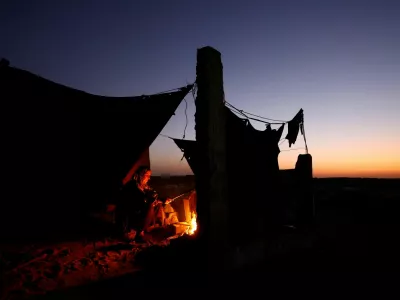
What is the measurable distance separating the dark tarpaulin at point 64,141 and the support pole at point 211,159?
1.51m

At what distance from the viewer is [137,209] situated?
887cm

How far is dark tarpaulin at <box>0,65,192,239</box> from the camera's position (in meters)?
7.23

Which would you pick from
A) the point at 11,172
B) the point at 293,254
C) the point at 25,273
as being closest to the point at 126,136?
the point at 11,172

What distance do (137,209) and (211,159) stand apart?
12.6 ft

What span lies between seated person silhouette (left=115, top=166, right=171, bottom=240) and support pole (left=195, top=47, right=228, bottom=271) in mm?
3106

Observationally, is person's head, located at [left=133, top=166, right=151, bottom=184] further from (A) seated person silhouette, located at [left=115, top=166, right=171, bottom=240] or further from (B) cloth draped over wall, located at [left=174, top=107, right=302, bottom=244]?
(B) cloth draped over wall, located at [left=174, top=107, right=302, bottom=244]

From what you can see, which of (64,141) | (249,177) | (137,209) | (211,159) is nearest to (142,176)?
(137,209)

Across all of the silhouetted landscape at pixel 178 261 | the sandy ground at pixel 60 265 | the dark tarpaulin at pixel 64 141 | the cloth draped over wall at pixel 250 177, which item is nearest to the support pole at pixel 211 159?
the silhouetted landscape at pixel 178 261

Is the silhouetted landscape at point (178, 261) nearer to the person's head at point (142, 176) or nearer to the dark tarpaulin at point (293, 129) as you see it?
the person's head at point (142, 176)

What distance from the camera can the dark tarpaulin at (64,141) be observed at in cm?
723

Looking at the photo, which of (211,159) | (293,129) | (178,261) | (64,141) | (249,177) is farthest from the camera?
(293,129)

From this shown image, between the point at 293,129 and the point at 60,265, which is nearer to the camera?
the point at 60,265

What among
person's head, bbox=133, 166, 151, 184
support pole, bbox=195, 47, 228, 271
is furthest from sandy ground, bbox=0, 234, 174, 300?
person's head, bbox=133, 166, 151, 184

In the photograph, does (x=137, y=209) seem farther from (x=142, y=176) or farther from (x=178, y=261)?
(x=178, y=261)
